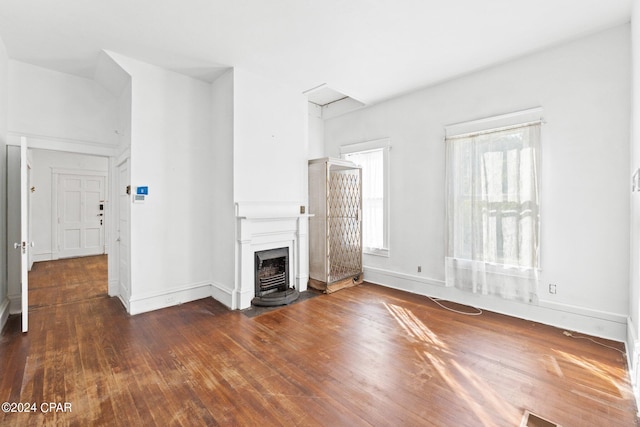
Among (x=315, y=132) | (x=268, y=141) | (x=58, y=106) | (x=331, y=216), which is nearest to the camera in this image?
(x=58, y=106)

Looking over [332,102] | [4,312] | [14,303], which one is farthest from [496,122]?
[14,303]

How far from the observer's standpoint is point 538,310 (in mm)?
3318

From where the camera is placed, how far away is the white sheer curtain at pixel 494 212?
3307mm

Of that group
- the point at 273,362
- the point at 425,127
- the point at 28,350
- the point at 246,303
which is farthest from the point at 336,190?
the point at 28,350

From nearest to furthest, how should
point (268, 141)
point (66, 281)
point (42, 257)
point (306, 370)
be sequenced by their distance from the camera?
point (306, 370) < point (268, 141) < point (66, 281) < point (42, 257)

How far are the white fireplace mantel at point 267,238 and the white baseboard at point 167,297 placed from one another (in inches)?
27.2

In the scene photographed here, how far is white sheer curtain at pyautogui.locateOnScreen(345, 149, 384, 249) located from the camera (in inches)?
196

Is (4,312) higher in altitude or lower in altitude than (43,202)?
lower

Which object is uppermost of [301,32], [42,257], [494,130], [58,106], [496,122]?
[301,32]

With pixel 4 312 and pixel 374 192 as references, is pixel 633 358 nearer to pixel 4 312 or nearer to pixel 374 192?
pixel 374 192

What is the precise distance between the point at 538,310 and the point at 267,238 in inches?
134

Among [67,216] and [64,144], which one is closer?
[64,144]

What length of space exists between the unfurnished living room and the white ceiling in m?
0.03

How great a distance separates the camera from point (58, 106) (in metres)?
3.76
